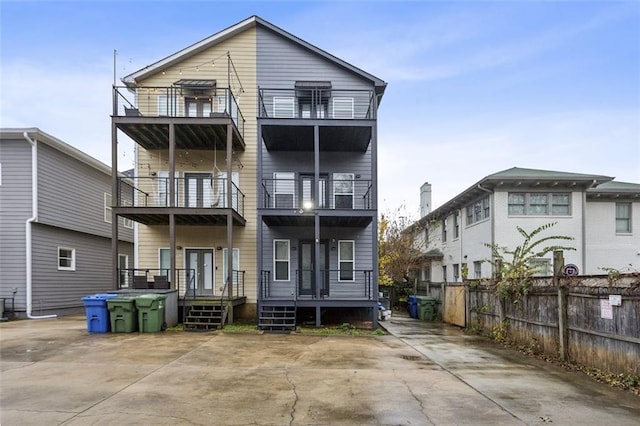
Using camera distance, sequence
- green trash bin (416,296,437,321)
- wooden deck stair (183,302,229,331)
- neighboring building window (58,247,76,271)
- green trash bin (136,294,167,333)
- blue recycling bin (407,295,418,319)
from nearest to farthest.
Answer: green trash bin (136,294,167,333), wooden deck stair (183,302,229,331), green trash bin (416,296,437,321), neighboring building window (58,247,76,271), blue recycling bin (407,295,418,319)

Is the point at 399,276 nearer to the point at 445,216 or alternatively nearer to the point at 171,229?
the point at 445,216

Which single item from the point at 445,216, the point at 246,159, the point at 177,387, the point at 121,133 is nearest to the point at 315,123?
the point at 246,159

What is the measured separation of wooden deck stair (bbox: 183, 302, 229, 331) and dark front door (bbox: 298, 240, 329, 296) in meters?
3.49

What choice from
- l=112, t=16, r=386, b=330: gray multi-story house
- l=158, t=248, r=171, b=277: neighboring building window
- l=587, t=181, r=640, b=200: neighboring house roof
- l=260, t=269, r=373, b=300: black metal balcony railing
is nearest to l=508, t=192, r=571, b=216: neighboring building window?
l=587, t=181, r=640, b=200: neighboring house roof

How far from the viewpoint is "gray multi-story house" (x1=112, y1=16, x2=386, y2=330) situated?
1584 centimetres

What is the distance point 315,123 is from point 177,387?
9.75 meters

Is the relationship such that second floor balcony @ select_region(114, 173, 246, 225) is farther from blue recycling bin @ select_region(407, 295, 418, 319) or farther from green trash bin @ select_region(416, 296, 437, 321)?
blue recycling bin @ select_region(407, 295, 418, 319)

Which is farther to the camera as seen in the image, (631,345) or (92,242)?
(92,242)

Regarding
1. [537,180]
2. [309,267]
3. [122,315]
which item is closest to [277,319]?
[309,267]

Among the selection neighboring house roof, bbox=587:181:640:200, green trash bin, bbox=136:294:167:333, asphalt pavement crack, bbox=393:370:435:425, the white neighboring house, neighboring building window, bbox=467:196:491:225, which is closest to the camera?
asphalt pavement crack, bbox=393:370:435:425

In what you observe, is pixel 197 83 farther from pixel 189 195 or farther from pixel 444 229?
pixel 444 229

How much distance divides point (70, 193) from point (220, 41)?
9.32 m

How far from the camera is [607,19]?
13.4 meters

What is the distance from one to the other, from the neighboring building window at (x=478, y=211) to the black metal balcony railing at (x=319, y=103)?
780 cm
